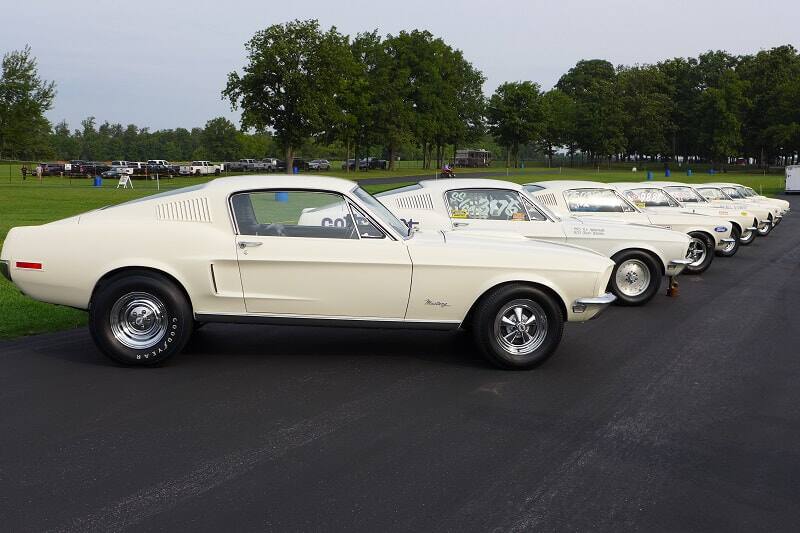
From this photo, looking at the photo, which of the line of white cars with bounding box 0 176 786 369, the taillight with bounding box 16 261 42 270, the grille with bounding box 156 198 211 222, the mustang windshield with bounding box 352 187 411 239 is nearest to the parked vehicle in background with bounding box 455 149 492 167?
the mustang windshield with bounding box 352 187 411 239

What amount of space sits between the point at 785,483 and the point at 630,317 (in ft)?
17.3

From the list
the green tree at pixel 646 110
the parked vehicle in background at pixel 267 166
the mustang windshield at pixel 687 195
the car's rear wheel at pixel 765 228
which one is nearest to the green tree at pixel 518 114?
the green tree at pixel 646 110

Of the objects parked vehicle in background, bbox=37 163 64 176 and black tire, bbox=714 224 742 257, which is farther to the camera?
parked vehicle in background, bbox=37 163 64 176

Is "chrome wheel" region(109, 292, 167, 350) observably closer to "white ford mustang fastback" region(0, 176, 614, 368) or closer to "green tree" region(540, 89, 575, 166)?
"white ford mustang fastback" region(0, 176, 614, 368)

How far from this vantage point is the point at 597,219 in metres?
11.3

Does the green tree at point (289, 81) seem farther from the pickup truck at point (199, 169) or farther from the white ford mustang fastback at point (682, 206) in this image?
the white ford mustang fastback at point (682, 206)

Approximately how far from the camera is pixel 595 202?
11875 mm

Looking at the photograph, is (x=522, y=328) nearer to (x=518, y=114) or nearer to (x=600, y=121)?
(x=518, y=114)

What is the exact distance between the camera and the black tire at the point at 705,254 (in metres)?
13.5

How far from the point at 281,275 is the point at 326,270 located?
38cm

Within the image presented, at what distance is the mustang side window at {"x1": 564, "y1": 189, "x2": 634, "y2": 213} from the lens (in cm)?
1182

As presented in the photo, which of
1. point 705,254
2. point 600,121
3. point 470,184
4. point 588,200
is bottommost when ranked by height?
point 705,254

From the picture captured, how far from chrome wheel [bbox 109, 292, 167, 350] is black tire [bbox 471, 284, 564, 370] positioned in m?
2.63

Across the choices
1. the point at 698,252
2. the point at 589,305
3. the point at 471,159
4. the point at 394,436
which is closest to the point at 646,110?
the point at 471,159
